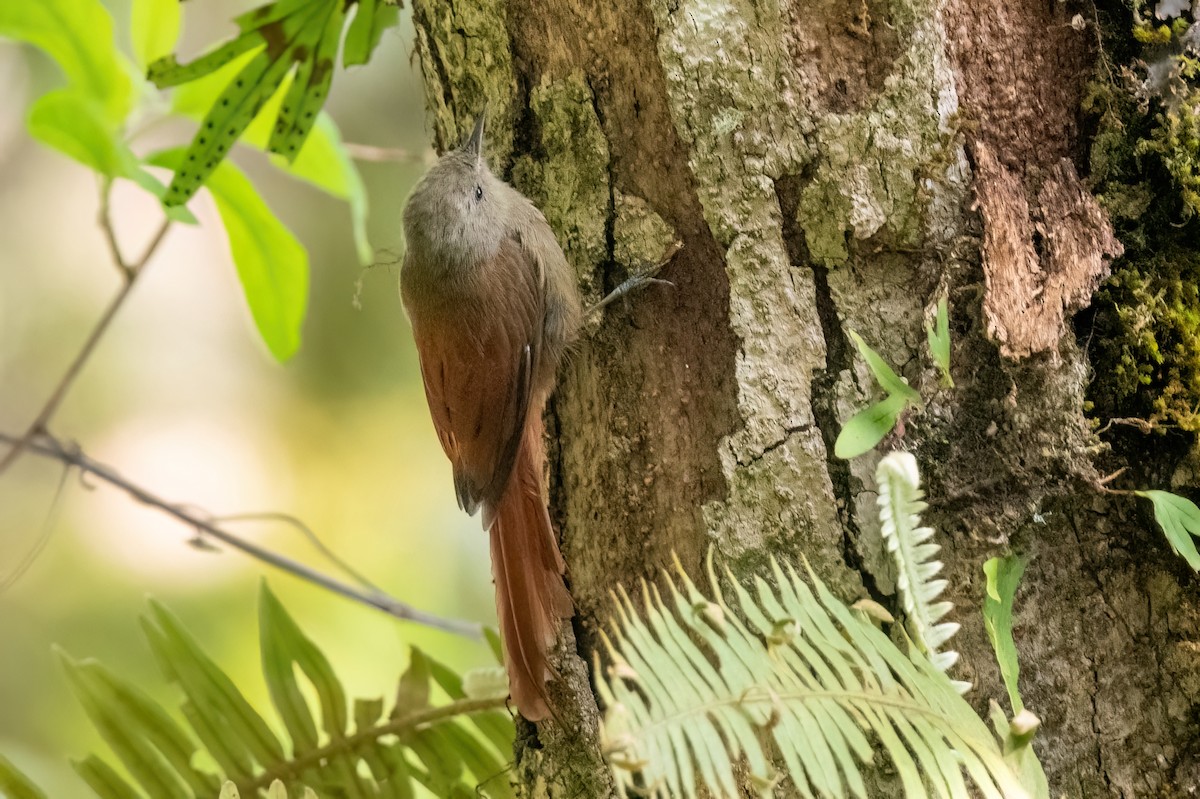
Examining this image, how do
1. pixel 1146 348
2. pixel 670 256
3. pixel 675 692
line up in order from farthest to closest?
pixel 670 256 → pixel 1146 348 → pixel 675 692

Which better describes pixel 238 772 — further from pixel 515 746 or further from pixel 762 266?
pixel 762 266

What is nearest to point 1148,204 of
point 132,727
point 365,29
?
point 365,29

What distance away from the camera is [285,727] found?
173 cm

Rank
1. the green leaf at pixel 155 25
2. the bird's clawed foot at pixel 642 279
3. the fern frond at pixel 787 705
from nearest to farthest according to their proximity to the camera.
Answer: the fern frond at pixel 787 705
the bird's clawed foot at pixel 642 279
the green leaf at pixel 155 25

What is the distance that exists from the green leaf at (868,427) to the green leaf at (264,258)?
1.02 metres

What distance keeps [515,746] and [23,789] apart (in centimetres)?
71

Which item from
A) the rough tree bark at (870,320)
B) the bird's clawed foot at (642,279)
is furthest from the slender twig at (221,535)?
the bird's clawed foot at (642,279)

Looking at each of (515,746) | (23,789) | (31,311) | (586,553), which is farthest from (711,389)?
(31,311)

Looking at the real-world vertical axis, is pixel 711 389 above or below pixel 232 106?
below

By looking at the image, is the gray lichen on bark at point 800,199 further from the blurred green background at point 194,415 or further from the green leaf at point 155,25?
the blurred green background at point 194,415

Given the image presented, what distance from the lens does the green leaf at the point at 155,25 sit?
1.72 meters

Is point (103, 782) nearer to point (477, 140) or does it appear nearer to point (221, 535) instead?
point (221, 535)

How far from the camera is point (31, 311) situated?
4531mm

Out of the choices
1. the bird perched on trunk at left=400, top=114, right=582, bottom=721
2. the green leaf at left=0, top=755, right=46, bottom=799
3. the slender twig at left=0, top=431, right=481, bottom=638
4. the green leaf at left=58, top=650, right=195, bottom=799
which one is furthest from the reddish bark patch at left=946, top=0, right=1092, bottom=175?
the green leaf at left=0, top=755, right=46, bottom=799
